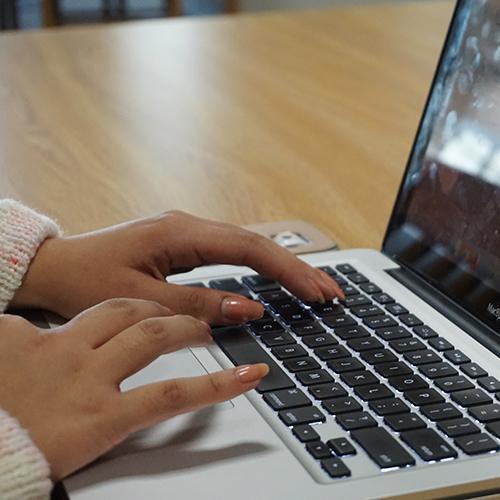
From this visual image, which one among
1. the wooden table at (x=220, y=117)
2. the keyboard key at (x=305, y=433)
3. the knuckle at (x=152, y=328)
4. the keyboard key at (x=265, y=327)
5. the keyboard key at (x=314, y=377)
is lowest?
the wooden table at (x=220, y=117)

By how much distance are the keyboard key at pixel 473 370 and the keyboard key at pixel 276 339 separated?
12cm

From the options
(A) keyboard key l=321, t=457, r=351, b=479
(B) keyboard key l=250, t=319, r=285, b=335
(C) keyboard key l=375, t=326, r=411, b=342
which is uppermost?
(A) keyboard key l=321, t=457, r=351, b=479

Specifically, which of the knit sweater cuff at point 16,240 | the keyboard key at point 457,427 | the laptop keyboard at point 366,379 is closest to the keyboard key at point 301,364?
the laptop keyboard at point 366,379

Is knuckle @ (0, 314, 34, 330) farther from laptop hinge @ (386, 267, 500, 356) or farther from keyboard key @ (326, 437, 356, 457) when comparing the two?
laptop hinge @ (386, 267, 500, 356)

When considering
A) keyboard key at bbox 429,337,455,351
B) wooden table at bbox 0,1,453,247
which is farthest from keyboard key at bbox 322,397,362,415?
wooden table at bbox 0,1,453,247

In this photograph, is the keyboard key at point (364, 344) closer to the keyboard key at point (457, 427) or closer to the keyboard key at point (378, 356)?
the keyboard key at point (378, 356)

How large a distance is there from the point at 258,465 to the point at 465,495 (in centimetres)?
11

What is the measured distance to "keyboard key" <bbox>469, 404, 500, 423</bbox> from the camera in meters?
0.57

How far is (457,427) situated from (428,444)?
1.1 inches

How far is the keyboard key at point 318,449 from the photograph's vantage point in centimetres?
53

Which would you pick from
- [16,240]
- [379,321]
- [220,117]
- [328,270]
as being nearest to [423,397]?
[379,321]

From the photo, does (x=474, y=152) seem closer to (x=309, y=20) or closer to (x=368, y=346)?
(x=368, y=346)

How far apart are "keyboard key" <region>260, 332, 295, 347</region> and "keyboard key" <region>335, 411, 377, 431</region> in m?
0.11

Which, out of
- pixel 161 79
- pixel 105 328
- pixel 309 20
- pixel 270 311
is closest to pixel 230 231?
pixel 270 311
